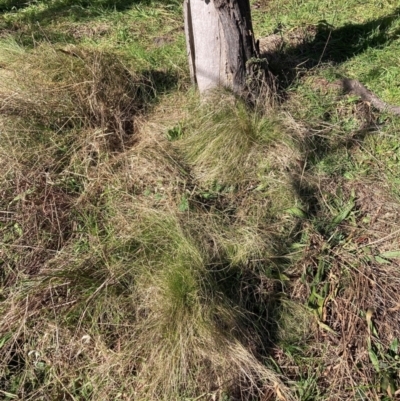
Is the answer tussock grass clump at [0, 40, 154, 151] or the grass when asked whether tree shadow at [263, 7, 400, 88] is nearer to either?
the grass

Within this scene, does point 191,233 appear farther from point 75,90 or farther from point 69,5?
point 69,5

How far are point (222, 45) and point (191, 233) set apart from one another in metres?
1.37

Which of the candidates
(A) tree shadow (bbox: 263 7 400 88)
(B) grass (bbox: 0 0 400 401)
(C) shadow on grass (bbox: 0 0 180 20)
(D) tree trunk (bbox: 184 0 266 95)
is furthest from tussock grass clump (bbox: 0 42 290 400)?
(C) shadow on grass (bbox: 0 0 180 20)

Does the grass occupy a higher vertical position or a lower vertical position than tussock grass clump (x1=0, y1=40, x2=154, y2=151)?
lower

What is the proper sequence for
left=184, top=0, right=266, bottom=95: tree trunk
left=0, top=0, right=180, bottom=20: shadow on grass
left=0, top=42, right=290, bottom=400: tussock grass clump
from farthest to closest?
left=0, top=0, right=180, bottom=20: shadow on grass, left=184, top=0, right=266, bottom=95: tree trunk, left=0, top=42, right=290, bottom=400: tussock grass clump

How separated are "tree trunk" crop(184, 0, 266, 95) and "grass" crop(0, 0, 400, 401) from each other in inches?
7.3

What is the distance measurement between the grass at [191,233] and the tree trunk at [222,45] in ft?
0.61

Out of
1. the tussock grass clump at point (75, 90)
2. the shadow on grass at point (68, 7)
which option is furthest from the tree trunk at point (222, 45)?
the shadow on grass at point (68, 7)

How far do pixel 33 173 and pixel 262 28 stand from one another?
2.67 m

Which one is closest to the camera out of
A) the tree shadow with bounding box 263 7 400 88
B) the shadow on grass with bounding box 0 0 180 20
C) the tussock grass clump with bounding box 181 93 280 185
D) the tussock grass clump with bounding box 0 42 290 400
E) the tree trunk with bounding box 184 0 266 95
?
the tussock grass clump with bounding box 0 42 290 400

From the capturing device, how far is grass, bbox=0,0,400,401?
2020 mm

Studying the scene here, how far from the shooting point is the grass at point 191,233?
202 cm

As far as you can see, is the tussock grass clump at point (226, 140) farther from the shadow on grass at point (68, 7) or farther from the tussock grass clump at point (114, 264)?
the shadow on grass at point (68, 7)

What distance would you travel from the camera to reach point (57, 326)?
208cm
